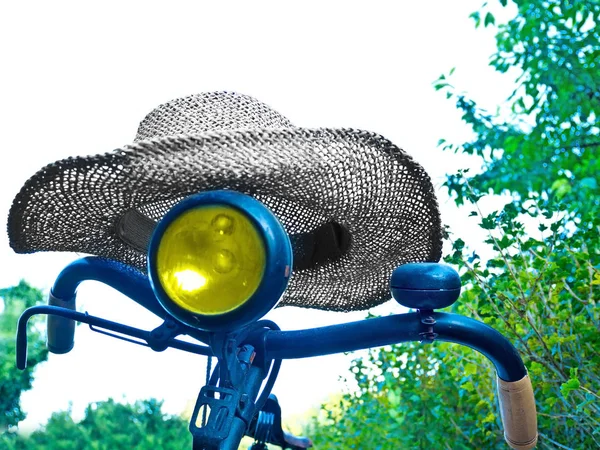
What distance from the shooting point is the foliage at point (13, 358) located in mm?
3967

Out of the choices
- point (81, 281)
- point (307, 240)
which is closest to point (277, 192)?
point (307, 240)

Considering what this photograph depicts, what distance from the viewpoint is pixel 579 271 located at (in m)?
2.28

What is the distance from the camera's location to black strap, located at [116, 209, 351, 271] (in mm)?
1241

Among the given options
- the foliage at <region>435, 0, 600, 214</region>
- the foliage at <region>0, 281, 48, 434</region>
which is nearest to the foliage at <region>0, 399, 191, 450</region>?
the foliage at <region>0, 281, 48, 434</region>

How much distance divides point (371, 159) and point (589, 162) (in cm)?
249

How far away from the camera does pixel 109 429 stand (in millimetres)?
3701

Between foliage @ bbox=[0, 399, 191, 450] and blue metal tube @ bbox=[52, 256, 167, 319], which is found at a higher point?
foliage @ bbox=[0, 399, 191, 450]

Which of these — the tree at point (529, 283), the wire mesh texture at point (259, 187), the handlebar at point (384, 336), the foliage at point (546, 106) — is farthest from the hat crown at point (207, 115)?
the foliage at point (546, 106)

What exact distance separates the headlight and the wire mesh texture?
76 millimetres

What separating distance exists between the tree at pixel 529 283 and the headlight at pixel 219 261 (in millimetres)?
1244

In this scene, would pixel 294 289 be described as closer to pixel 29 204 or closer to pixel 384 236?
pixel 384 236

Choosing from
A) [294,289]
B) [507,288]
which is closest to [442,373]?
[507,288]

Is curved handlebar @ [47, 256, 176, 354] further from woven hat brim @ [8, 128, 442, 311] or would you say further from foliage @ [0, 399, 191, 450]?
foliage @ [0, 399, 191, 450]

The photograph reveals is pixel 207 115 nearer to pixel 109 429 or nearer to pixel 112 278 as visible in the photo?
pixel 112 278
